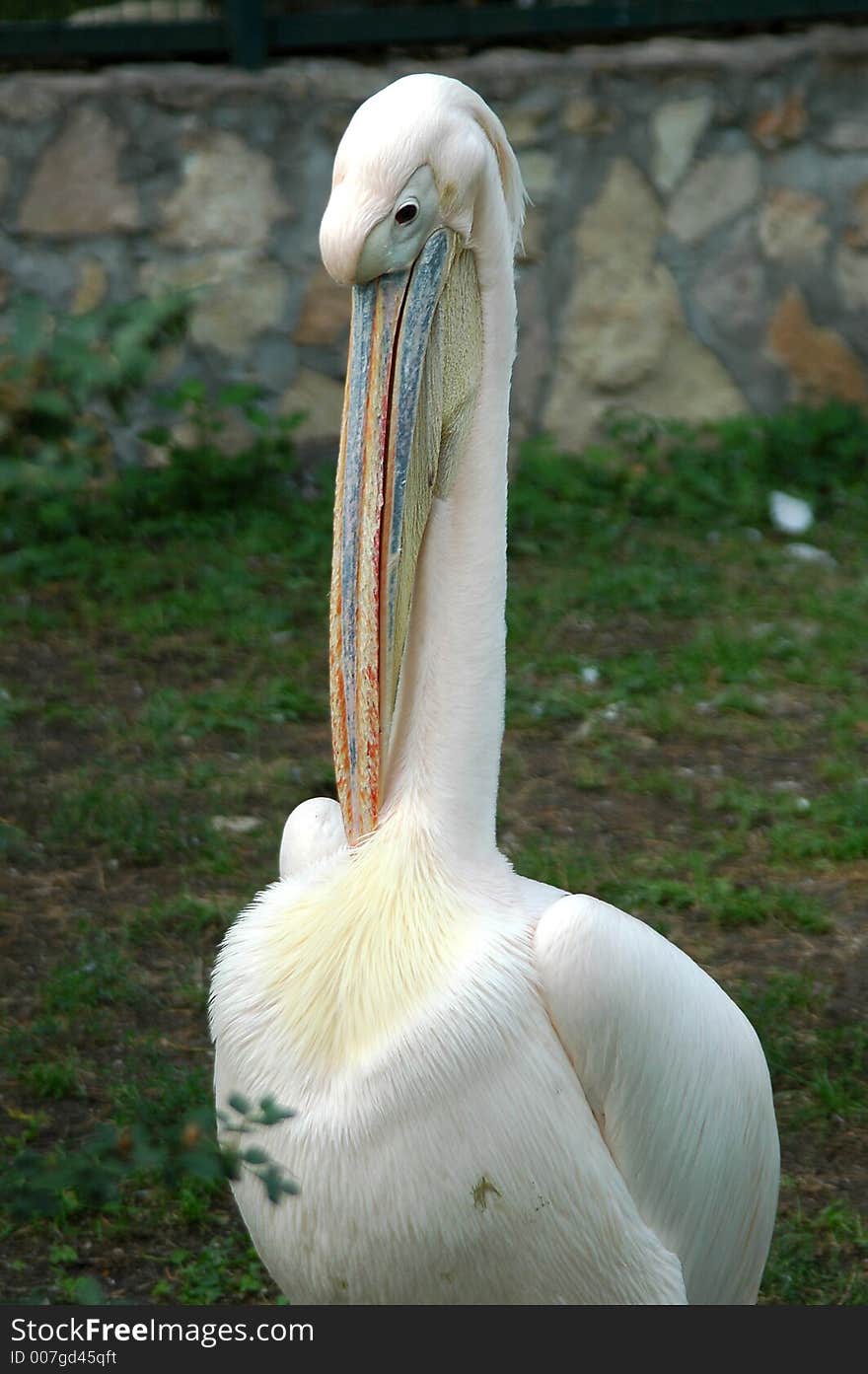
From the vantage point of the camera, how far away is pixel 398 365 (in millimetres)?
2137

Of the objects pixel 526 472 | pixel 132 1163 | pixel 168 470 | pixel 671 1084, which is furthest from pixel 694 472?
pixel 132 1163

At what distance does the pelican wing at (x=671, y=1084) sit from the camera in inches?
80.0

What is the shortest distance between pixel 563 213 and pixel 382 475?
394cm

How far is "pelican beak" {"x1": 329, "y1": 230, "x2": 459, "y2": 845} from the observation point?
2125mm

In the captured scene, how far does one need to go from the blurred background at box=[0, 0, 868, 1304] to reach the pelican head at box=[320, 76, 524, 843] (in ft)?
4.36

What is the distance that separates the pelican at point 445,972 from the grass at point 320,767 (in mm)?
252

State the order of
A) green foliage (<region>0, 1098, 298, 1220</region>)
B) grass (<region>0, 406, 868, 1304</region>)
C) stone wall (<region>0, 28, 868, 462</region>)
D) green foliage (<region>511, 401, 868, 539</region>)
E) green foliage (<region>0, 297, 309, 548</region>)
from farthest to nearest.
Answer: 1. stone wall (<region>0, 28, 868, 462</region>)
2. green foliage (<region>511, 401, 868, 539</region>)
3. green foliage (<region>0, 297, 309, 548</region>)
4. grass (<region>0, 406, 868, 1304</region>)
5. green foliage (<region>0, 1098, 298, 1220</region>)

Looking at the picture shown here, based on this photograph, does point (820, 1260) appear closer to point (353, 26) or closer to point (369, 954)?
point (369, 954)

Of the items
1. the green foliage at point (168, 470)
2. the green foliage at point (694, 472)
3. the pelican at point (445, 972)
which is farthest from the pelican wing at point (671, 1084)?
the green foliage at point (694, 472)

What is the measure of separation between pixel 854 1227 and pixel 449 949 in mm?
1040

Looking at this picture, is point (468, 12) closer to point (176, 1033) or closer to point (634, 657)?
point (634, 657)

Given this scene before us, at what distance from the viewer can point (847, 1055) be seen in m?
3.13

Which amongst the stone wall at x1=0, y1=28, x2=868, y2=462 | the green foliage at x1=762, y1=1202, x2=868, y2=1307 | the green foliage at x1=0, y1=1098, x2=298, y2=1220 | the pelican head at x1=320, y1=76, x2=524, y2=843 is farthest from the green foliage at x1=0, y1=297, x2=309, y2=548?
the green foliage at x1=0, y1=1098, x2=298, y2=1220

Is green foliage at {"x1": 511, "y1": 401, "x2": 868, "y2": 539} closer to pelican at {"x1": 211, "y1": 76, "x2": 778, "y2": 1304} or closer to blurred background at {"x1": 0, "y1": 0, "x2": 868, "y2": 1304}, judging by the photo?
blurred background at {"x1": 0, "y1": 0, "x2": 868, "y2": 1304}
